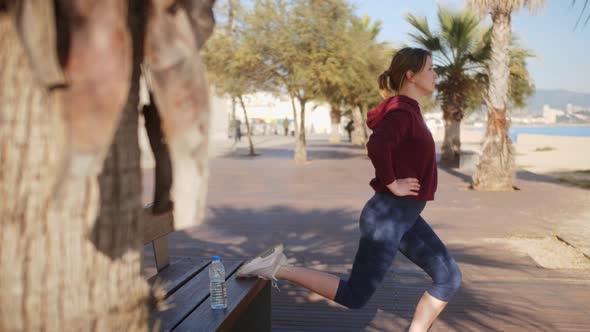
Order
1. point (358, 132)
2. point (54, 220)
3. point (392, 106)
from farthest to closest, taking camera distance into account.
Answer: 1. point (358, 132)
2. point (392, 106)
3. point (54, 220)

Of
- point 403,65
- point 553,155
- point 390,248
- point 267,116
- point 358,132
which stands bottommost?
point 553,155

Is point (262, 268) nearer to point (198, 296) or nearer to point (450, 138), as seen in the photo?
point (198, 296)

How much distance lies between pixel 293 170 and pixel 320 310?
43.4 ft

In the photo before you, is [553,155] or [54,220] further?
[553,155]

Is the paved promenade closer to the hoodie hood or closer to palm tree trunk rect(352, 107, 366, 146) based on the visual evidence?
the hoodie hood

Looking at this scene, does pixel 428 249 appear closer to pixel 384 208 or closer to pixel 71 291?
pixel 384 208

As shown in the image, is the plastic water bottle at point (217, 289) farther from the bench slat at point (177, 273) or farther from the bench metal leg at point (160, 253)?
the bench metal leg at point (160, 253)

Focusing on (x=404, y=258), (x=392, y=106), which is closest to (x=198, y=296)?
(x=392, y=106)

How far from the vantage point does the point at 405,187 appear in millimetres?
2879

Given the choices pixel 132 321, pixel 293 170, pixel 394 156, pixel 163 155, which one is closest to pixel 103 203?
pixel 163 155

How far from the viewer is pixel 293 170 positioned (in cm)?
1736

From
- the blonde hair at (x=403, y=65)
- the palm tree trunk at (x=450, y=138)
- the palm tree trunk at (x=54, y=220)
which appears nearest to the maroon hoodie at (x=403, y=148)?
the blonde hair at (x=403, y=65)

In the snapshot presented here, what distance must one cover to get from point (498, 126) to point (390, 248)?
9.98 metres

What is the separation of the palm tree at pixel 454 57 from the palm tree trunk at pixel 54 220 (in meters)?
17.4
